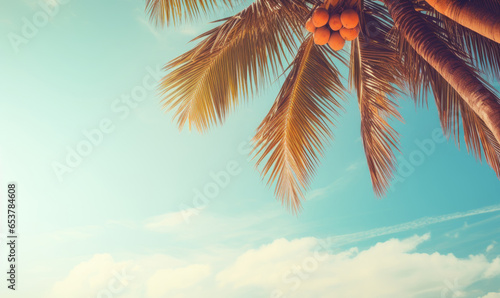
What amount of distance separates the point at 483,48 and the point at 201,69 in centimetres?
290

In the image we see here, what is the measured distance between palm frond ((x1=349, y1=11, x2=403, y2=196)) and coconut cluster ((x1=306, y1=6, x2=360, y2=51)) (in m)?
0.84

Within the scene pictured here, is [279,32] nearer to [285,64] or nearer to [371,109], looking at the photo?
[285,64]

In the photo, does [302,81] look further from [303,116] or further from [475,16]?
[475,16]

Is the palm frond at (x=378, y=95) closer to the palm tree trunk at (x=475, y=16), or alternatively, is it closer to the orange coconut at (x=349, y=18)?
the orange coconut at (x=349, y=18)

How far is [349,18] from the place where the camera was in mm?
3461

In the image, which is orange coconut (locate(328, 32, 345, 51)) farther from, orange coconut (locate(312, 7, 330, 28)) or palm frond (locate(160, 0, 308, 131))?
palm frond (locate(160, 0, 308, 131))

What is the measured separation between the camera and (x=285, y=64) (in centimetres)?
500

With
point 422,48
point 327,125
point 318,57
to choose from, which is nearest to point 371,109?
point 327,125

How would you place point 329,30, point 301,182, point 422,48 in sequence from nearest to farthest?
point 422,48 < point 329,30 < point 301,182

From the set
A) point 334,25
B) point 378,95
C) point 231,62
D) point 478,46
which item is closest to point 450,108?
point 478,46

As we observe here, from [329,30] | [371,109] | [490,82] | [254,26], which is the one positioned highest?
[254,26]

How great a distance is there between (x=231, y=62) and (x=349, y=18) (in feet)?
5.37

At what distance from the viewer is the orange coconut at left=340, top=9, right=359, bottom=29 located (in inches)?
136

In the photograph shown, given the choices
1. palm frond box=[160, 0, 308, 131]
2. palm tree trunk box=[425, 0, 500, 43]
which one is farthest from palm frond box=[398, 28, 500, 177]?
palm frond box=[160, 0, 308, 131]
